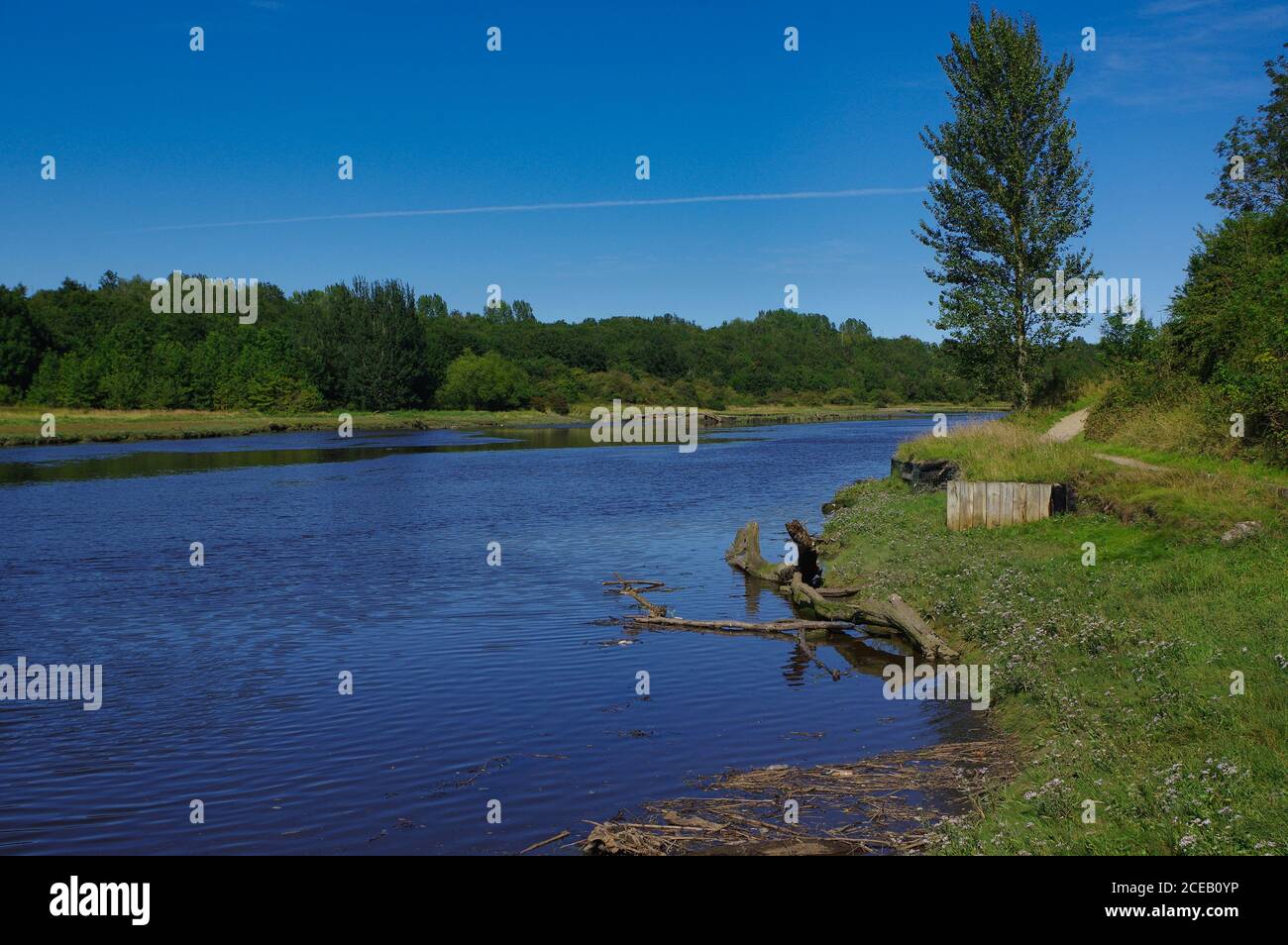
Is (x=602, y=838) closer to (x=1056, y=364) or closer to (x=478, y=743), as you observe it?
(x=478, y=743)

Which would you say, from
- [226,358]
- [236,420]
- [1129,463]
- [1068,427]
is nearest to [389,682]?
[1129,463]

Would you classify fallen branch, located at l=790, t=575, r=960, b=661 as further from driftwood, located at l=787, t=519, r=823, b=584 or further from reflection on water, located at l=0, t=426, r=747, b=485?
reflection on water, located at l=0, t=426, r=747, b=485

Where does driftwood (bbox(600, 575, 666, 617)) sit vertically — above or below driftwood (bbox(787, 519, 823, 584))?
below

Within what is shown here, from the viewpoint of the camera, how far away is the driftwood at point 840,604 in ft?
58.6

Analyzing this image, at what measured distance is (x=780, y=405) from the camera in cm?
19950

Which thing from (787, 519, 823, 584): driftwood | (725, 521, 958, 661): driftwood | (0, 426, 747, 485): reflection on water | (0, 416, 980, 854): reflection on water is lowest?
(0, 416, 980, 854): reflection on water

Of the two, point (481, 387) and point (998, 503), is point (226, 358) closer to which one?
point (481, 387)

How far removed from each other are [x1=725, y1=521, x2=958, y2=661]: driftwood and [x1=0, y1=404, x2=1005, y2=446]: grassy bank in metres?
82.9

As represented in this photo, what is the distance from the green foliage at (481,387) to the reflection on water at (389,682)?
379ft

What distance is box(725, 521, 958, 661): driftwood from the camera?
1788 centimetres

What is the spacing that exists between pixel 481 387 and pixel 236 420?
129 ft

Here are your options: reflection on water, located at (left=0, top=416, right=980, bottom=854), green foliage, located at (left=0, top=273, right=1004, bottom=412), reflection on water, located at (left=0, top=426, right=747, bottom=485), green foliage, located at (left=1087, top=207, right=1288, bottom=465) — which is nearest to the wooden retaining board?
green foliage, located at (left=1087, top=207, right=1288, bottom=465)

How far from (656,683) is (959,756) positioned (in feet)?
19.3

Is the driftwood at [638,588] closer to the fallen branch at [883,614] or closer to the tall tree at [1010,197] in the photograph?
the fallen branch at [883,614]
